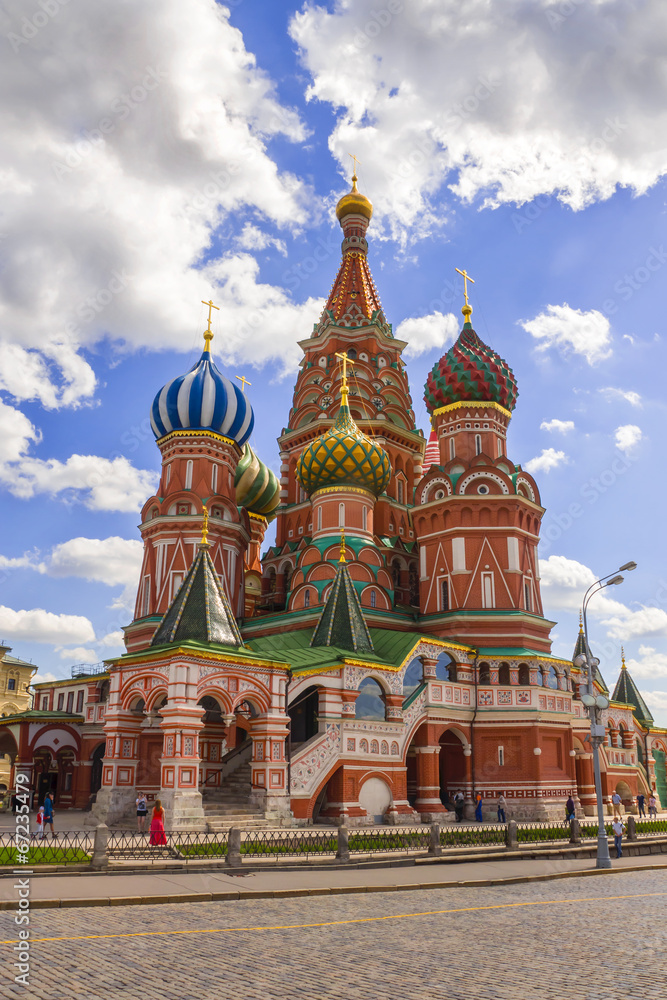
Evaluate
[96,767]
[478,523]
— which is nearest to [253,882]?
[478,523]

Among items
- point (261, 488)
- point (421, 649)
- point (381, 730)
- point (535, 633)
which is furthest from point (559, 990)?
point (261, 488)

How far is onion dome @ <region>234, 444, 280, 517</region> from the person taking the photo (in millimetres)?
37906

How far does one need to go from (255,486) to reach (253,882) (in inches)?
1105

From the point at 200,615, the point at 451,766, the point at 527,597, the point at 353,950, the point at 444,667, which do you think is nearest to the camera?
the point at 353,950

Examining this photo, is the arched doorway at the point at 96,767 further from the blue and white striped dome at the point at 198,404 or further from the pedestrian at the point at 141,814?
the pedestrian at the point at 141,814

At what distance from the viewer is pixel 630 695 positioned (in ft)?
135

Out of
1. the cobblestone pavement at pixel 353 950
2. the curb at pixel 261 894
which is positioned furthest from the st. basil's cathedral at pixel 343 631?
the cobblestone pavement at pixel 353 950

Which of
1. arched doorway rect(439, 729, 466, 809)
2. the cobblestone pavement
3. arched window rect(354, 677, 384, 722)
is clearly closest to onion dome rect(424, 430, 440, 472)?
arched doorway rect(439, 729, 466, 809)

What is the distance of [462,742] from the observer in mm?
25531

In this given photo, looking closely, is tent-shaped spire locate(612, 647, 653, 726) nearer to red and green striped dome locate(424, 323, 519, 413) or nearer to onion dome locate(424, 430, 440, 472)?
onion dome locate(424, 430, 440, 472)

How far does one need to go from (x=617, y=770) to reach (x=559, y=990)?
28.9 metres

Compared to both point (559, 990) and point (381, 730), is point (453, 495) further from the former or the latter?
point (559, 990)

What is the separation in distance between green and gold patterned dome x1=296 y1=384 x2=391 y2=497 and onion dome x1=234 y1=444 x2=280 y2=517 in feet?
26.7

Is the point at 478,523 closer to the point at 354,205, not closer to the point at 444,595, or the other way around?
the point at 444,595
